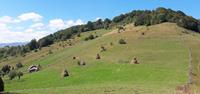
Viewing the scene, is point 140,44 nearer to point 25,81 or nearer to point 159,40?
point 159,40

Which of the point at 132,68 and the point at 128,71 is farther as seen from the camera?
the point at 132,68

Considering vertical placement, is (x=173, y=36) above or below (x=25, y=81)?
above

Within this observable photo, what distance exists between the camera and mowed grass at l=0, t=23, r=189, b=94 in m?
40.1

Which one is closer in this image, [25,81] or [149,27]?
[25,81]

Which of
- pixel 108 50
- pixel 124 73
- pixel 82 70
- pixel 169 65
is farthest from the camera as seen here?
pixel 108 50

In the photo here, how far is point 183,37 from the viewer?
108500 millimetres

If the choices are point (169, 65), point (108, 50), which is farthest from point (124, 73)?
point (108, 50)

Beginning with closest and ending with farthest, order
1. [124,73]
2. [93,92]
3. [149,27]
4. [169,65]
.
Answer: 1. [93,92]
2. [124,73]
3. [169,65]
4. [149,27]

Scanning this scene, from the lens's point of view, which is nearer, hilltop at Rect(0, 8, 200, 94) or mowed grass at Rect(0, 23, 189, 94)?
mowed grass at Rect(0, 23, 189, 94)

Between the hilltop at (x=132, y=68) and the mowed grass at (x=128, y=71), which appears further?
the hilltop at (x=132, y=68)

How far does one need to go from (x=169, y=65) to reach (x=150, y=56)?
581 inches

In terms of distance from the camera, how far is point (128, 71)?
65312 mm

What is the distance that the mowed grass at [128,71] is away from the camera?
40.1 m

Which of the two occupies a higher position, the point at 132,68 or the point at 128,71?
the point at 132,68
